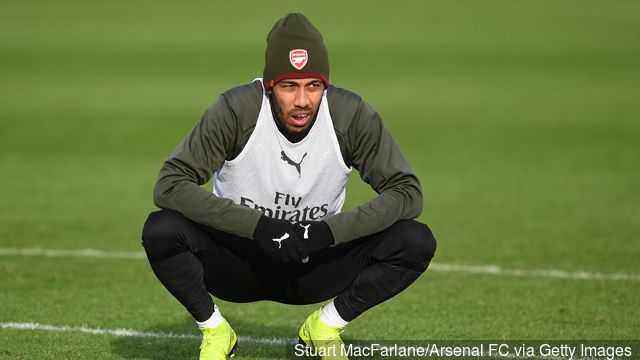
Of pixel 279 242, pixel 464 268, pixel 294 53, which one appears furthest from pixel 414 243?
pixel 464 268

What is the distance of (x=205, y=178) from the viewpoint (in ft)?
20.6

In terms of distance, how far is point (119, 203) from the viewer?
552 inches

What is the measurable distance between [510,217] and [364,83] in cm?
1488

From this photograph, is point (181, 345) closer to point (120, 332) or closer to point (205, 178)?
point (120, 332)

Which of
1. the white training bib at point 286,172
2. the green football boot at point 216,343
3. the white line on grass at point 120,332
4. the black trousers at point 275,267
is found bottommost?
the white line on grass at point 120,332

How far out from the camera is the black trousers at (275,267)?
616 centimetres

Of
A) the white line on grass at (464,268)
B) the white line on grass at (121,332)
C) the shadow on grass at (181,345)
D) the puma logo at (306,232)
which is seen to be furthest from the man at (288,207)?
the white line on grass at (464,268)

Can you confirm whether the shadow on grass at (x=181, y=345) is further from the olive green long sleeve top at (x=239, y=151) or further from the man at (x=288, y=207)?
the olive green long sleeve top at (x=239, y=151)

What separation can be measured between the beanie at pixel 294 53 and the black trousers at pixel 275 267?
103 cm

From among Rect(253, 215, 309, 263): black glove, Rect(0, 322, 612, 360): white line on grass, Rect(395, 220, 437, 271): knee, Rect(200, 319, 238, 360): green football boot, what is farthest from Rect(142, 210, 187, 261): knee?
Rect(0, 322, 612, 360): white line on grass

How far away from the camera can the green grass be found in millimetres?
8227

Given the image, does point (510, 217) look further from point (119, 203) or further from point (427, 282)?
point (119, 203)

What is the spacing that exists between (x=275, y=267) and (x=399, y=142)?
14628 millimetres

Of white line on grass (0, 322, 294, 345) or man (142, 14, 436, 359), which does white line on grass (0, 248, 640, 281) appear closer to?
white line on grass (0, 322, 294, 345)
